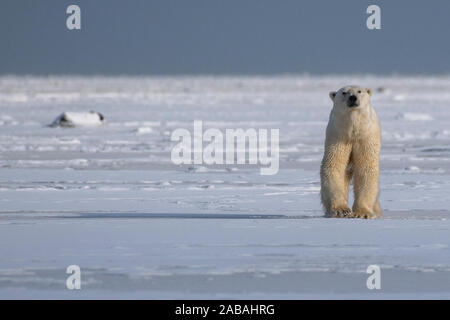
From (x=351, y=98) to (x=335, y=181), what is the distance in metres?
0.55

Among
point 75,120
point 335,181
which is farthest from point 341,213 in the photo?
point 75,120

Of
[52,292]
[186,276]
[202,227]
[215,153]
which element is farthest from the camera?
[215,153]

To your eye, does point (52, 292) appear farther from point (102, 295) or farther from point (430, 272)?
point (430, 272)

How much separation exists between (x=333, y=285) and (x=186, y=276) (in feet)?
2.24

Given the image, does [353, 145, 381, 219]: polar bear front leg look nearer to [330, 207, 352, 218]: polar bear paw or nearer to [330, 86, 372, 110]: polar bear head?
[330, 207, 352, 218]: polar bear paw

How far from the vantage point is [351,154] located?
693 centimetres

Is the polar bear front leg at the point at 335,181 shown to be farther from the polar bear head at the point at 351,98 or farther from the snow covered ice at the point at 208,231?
the polar bear head at the point at 351,98

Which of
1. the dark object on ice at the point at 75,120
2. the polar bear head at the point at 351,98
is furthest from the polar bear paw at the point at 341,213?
the dark object on ice at the point at 75,120

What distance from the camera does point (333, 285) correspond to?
462 centimetres

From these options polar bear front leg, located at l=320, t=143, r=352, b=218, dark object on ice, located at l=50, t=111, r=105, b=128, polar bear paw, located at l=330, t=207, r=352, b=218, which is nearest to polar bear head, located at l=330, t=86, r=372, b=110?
polar bear front leg, located at l=320, t=143, r=352, b=218

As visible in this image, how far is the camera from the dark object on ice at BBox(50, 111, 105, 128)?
64.2 ft
